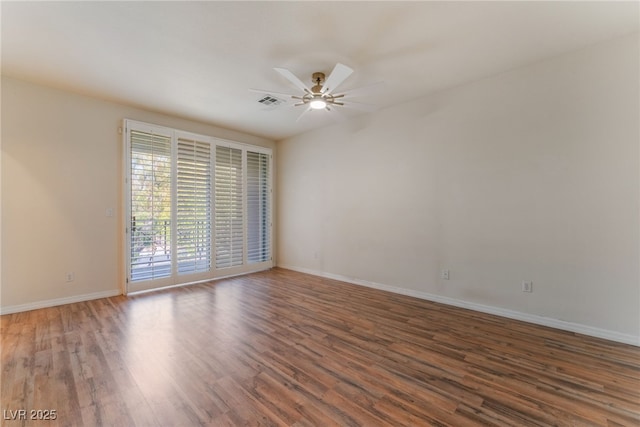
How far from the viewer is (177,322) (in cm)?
308

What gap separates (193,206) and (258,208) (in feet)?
4.64

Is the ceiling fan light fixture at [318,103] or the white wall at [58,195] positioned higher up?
the ceiling fan light fixture at [318,103]

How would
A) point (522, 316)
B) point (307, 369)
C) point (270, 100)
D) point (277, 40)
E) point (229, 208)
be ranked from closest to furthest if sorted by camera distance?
point (307, 369)
point (277, 40)
point (522, 316)
point (270, 100)
point (229, 208)

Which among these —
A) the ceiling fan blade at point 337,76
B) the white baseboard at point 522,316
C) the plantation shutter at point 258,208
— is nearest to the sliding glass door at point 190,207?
the plantation shutter at point 258,208

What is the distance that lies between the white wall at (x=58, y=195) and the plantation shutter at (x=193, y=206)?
81 centimetres

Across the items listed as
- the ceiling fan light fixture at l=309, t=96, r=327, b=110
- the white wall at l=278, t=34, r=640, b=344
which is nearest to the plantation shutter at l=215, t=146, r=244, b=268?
the white wall at l=278, t=34, r=640, b=344

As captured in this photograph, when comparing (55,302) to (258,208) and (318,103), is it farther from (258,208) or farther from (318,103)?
(318,103)

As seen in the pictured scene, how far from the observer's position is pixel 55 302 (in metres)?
3.59

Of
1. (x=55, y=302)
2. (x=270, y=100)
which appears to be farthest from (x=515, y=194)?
(x=55, y=302)

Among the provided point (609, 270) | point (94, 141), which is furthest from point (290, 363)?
point (94, 141)

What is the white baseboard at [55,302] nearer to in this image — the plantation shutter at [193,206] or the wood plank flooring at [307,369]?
the wood plank flooring at [307,369]

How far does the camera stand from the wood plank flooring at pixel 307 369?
168 cm

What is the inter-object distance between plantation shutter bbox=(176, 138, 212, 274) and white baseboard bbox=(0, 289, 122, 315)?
100cm

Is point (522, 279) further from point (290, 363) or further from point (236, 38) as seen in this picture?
point (236, 38)
